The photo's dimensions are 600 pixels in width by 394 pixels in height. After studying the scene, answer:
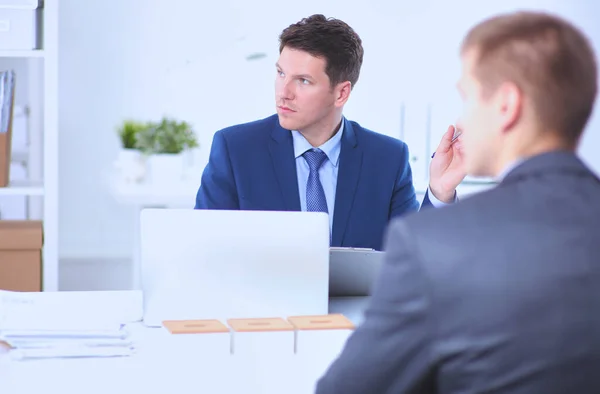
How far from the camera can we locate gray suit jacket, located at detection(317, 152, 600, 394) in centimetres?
98

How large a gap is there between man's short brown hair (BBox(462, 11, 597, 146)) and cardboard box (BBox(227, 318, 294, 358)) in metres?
0.77

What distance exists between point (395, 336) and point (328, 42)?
5.77 feet

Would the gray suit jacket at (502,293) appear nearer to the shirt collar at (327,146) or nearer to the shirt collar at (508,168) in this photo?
the shirt collar at (508,168)

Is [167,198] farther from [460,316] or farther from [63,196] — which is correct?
[460,316]

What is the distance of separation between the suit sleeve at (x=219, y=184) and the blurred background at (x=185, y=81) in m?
1.63

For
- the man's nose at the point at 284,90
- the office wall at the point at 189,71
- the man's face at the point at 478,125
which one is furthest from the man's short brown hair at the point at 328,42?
the office wall at the point at 189,71

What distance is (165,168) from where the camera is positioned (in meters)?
3.97

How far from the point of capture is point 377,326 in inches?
41.3

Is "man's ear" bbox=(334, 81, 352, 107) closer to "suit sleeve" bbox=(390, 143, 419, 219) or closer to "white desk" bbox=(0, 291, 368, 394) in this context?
"suit sleeve" bbox=(390, 143, 419, 219)

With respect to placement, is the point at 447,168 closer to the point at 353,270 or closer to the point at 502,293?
the point at 353,270

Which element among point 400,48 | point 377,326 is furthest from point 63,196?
point 377,326

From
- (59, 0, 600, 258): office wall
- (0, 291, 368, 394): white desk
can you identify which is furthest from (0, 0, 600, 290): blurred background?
(0, 291, 368, 394): white desk

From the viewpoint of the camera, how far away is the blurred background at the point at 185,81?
4406 millimetres

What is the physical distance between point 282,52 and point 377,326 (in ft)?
5.76
